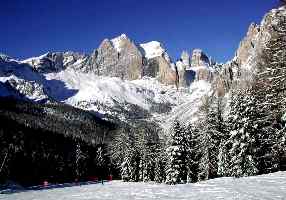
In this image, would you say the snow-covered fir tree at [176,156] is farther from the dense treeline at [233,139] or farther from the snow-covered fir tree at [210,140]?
the snow-covered fir tree at [210,140]

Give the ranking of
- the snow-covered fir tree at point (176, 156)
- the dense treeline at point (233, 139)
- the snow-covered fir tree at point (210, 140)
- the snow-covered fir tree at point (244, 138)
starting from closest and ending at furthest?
1. the dense treeline at point (233, 139)
2. the snow-covered fir tree at point (244, 138)
3. the snow-covered fir tree at point (176, 156)
4. the snow-covered fir tree at point (210, 140)

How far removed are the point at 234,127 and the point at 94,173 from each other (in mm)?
111176

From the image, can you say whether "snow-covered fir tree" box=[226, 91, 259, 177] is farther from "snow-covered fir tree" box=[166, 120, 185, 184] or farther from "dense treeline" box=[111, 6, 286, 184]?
"snow-covered fir tree" box=[166, 120, 185, 184]

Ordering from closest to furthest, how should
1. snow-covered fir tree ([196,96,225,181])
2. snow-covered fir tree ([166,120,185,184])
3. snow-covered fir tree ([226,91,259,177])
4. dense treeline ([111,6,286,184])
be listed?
dense treeline ([111,6,286,184]), snow-covered fir tree ([226,91,259,177]), snow-covered fir tree ([166,120,185,184]), snow-covered fir tree ([196,96,225,181])

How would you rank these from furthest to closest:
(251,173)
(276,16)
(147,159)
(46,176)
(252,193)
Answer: (46,176) < (147,159) < (251,173) < (252,193) < (276,16)

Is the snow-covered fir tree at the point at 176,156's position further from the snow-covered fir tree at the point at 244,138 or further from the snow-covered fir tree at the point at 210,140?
the snow-covered fir tree at the point at 244,138

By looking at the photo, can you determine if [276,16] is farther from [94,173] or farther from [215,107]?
[94,173]

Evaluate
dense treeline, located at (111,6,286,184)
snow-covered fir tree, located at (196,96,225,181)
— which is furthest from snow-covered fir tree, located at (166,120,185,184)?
snow-covered fir tree, located at (196,96,225,181)

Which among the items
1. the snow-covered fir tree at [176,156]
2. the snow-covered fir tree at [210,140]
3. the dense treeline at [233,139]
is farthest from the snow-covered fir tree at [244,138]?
the snow-covered fir tree at [176,156]

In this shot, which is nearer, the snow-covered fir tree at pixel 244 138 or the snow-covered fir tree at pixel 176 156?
the snow-covered fir tree at pixel 244 138

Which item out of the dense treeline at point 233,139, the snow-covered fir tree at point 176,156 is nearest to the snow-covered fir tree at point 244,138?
the dense treeline at point 233,139

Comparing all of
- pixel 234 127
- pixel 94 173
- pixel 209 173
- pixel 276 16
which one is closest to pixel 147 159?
pixel 209 173

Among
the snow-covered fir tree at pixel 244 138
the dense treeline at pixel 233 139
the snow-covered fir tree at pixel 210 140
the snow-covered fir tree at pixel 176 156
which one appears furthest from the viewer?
the snow-covered fir tree at pixel 210 140

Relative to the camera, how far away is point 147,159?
103375 millimetres
